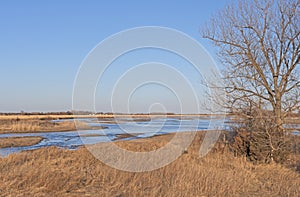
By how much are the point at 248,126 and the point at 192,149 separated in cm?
368

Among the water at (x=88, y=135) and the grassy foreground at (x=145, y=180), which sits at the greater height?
the water at (x=88, y=135)

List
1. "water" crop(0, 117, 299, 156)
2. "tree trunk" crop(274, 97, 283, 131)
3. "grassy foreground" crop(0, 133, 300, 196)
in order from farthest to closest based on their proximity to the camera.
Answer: "water" crop(0, 117, 299, 156)
"tree trunk" crop(274, 97, 283, 131)
"grassy foreground" crop(0, 133, 300, 196)

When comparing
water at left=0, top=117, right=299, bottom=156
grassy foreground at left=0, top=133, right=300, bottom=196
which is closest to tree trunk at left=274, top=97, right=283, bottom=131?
grassy foreground at left=0, top=133, right=300, bottom=196

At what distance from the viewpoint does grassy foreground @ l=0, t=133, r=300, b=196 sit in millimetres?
7236

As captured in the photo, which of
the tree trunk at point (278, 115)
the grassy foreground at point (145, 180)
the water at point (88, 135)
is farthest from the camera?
the water at point (88, 135)

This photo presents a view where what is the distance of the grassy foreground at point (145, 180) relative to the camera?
7236 millimetres

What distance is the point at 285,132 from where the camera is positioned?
1182cm

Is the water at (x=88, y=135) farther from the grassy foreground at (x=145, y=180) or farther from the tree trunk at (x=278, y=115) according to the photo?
the grassy foreground at (x=145, y=180)

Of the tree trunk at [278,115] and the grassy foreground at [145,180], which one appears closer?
the grassy foreground at [145,180]

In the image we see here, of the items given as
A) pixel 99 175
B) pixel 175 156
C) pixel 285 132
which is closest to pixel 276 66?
pixel 285 132

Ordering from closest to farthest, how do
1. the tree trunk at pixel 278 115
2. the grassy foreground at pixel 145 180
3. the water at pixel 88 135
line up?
the grassy foreground at pixel 145 180 < the tree trunk at pixel 278 115 < the water at pixel 88 135

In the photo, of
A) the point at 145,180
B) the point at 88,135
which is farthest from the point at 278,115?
the point at 88,135

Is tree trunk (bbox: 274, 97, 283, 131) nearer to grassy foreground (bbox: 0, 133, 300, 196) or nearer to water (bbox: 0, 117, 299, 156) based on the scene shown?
grassy foreground (bbox: 0, 133, 300, 196)

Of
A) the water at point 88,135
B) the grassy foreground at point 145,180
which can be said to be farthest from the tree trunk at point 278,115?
the water at point 88,135
